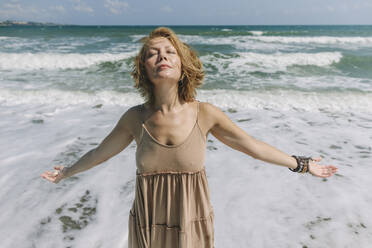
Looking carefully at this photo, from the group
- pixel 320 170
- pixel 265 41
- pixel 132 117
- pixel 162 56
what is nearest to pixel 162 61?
pixel 162 56

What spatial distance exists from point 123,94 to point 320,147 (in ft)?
17.7

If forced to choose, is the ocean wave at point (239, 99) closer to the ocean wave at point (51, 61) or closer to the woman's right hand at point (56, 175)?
the ocean wave at point (51, 61)

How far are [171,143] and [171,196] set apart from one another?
0.28 metres

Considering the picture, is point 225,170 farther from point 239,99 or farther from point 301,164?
point 239,99

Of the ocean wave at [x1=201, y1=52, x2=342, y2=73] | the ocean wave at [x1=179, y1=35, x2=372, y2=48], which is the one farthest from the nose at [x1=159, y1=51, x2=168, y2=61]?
the ocean wave at [x1=179, y1=35, x2=372, y2=48]

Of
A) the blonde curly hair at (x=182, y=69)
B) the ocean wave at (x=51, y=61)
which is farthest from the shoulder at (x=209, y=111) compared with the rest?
the ocean wave at (x=51, y=61)

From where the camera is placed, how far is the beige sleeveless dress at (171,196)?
4.43 ft

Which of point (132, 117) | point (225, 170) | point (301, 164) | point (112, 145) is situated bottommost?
point (225, 170)

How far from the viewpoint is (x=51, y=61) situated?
44.7 ft

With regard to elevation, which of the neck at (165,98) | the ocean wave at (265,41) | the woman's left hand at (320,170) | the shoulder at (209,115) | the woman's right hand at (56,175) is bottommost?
the woman's right hand at (56,175)

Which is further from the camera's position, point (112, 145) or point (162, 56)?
point (112, 145)

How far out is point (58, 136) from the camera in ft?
16.9

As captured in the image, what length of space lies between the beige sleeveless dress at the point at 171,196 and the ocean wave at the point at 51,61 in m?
12.9

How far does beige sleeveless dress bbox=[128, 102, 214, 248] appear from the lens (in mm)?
1352
